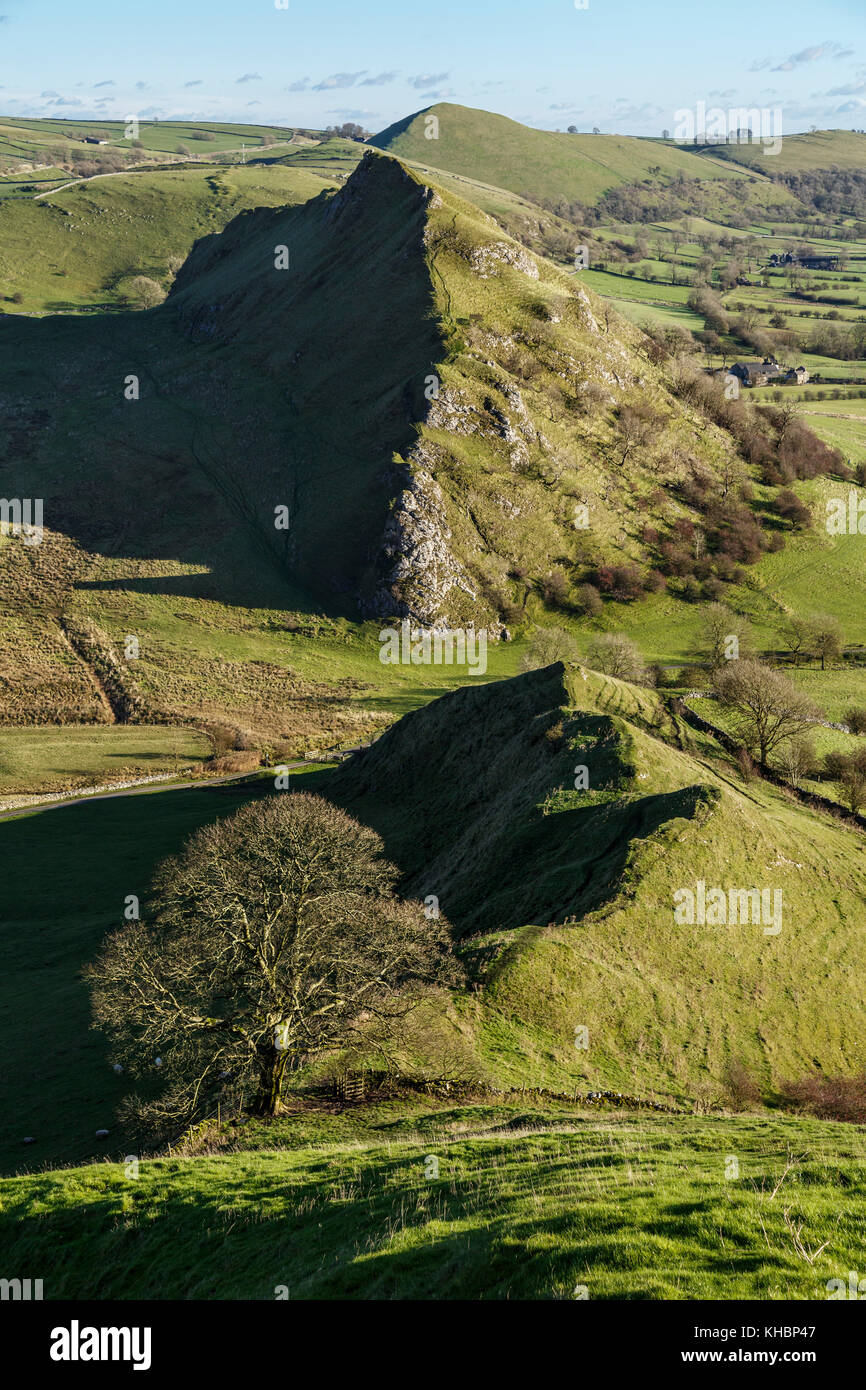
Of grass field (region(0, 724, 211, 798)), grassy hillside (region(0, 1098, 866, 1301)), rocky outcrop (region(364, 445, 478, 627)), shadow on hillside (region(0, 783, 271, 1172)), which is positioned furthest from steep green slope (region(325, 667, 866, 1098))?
rocky outcrop (region(364, 445, 478, 627))

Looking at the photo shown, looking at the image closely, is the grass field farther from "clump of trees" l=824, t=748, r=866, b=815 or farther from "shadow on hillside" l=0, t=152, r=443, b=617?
"clump of trees" l=824, t=748, r=866, b=815

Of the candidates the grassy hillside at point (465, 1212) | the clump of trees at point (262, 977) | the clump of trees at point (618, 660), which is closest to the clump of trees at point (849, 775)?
the clump of trees at point (618, 660)

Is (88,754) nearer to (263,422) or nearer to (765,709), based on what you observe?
(765,709)

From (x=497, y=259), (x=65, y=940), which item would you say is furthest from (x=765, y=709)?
(x=497, y=259)
